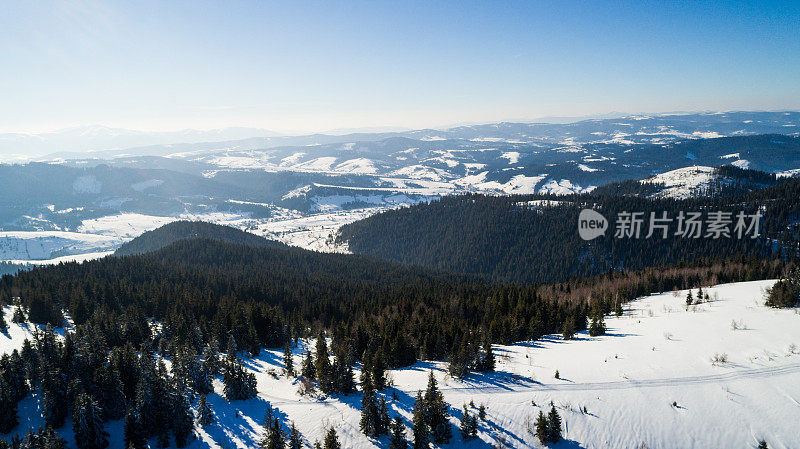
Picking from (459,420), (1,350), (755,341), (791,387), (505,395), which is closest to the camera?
(791,387)

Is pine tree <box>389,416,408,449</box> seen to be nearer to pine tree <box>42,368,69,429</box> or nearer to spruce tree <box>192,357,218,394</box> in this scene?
spruce tree <box>192,357,218,394</box>

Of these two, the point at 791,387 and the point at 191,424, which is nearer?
the point at 791,387

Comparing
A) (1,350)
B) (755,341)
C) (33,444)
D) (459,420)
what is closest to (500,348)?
(459,420)

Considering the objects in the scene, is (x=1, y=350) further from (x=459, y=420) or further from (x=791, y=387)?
(x=791, y=387)

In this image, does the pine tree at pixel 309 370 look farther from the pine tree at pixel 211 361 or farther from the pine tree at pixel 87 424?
the pine tree at pixel 87 424

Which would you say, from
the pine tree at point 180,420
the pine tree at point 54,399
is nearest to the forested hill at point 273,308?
the pine tree at point 54,399
